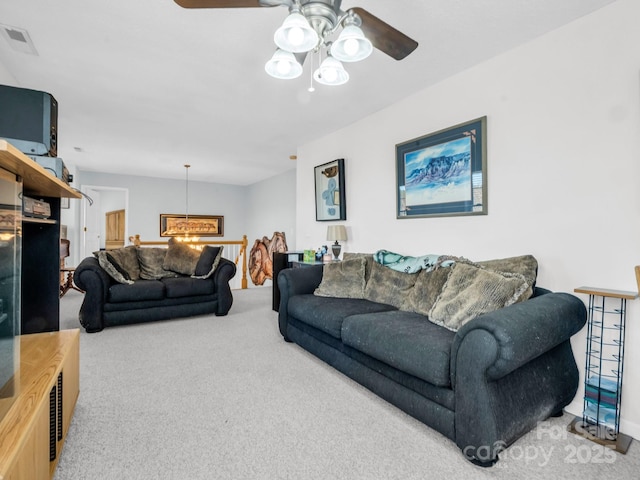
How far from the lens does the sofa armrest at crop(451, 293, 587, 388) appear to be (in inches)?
57.2

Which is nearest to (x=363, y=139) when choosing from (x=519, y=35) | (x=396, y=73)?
(x=396, y=73)

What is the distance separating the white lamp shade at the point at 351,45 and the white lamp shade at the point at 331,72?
0.13 meters

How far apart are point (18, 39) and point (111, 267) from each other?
2.25 metres

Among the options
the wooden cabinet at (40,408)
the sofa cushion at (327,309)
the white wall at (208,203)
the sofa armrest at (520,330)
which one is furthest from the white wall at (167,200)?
the sofa armrest at (520,330)

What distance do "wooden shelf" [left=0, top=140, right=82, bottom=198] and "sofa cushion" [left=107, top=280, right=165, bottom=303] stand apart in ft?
6.08

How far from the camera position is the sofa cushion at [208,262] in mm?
4328

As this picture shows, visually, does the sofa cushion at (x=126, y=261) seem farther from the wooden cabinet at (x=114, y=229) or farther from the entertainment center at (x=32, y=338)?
the wooden cabinet at (x=114, y=229)

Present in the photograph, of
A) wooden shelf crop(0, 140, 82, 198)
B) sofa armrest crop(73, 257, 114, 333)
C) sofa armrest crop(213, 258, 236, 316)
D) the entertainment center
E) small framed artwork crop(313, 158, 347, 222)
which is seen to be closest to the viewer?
wooden shelf crop(0, 140, 82, 198)

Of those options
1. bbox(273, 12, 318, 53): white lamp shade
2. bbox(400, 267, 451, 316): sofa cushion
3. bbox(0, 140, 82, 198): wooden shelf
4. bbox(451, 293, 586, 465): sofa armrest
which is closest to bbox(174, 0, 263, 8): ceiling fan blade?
bbox(273, 12, 318, 53): white lamp shade

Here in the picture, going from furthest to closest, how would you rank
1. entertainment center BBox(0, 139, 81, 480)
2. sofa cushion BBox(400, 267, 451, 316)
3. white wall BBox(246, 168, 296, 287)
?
white wall BBox(246, 168, 296, 287), sofa cushion BBox(400, 267, 451, 316), entertainment center BBox(0, 139, 81, 480)

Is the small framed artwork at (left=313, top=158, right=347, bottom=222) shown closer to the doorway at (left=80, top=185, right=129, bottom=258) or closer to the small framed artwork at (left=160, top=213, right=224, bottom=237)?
the small framed artwork at (left=160, top=213, right=224, bottom=237)

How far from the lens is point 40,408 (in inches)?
45.3

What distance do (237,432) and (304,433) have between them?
0.36m

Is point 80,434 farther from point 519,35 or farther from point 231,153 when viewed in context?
point 231,153
